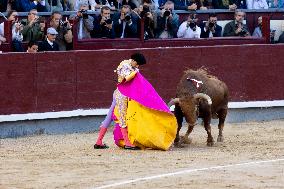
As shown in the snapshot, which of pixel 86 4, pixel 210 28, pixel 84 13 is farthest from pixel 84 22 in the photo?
pixel 210 28

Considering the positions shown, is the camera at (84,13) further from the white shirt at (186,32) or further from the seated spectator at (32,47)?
the white shirt at (186,32)

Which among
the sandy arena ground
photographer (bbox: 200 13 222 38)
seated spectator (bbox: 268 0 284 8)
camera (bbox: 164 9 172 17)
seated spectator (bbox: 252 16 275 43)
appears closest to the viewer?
the sandy arena ground

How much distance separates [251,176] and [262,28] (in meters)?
7.16

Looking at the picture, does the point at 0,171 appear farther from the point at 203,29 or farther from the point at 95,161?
the point at 203,29

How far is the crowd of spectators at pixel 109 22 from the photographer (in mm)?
15297

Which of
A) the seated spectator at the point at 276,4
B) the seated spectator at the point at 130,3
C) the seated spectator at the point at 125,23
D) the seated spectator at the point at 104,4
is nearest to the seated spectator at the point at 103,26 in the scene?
the seated spectator at the point at 125,23

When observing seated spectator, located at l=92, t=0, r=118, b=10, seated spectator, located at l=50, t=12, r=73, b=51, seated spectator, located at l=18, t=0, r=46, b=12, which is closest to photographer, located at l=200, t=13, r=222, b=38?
seated spectator, located at l=92, t=0, r=118, b=10

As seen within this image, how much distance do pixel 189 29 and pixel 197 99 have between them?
3.74m

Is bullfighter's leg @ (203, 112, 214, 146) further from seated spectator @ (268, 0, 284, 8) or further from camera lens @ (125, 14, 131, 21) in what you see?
seated spectator @ (268, 0, 284, 8)

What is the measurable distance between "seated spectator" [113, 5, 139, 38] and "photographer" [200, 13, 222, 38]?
1.29 m

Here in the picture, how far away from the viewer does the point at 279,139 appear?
578 inches

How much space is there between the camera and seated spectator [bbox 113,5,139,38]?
636 inches

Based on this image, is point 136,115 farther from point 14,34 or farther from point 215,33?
point 215,33

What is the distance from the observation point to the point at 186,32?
676 inches
